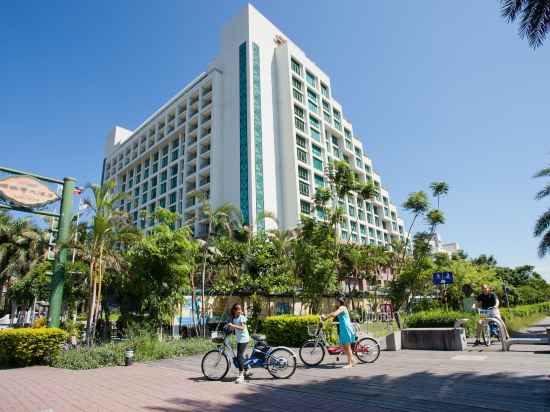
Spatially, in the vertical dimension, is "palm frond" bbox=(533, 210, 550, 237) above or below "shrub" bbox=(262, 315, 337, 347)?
above

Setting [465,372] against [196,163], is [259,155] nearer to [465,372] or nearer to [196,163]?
[196,163]

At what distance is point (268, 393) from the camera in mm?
6707

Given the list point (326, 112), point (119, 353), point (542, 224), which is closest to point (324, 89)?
point (326, 112)

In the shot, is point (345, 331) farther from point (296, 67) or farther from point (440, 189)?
point (296, 67)

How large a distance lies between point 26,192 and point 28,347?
5.79 m

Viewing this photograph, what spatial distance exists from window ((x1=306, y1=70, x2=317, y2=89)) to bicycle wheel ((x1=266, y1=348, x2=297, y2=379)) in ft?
165

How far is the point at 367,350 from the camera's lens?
9680 millimetres

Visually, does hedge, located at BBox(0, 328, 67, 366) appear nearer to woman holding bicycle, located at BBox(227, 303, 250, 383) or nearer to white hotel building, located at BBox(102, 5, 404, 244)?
woman holding bicycle, located at BBox(227, 303, 250, 383)

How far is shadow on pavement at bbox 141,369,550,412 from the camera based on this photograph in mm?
5426

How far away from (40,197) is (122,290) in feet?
18.7

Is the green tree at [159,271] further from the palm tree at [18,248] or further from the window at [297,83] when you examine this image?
the window at [297,83]

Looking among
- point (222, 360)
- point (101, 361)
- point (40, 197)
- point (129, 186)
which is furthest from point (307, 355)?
point (129, 186)

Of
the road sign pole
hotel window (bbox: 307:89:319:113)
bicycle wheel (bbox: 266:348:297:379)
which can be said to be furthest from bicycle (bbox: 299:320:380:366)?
hotel window (bbox: 307:89:319:113)

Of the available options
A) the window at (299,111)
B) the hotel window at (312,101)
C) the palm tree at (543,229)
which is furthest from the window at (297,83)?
the palm tree at (543,229)
